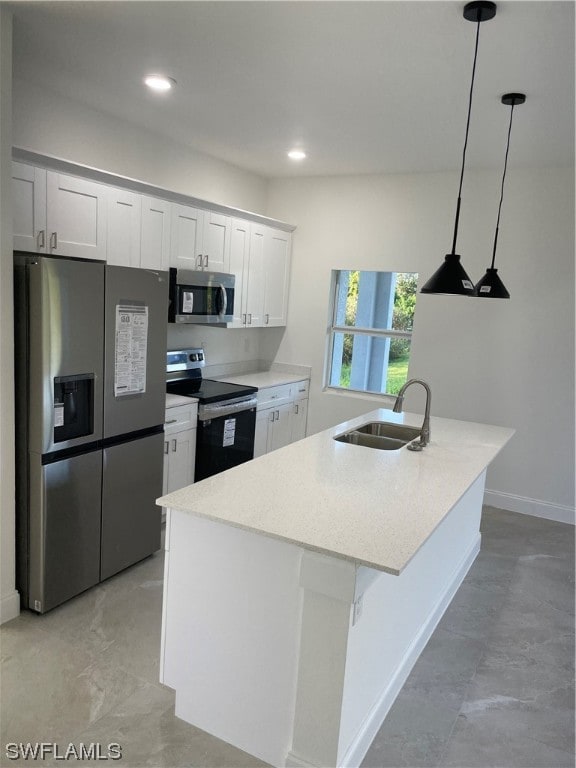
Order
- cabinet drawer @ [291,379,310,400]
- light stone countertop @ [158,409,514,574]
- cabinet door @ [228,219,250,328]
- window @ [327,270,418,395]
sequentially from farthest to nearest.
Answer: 1. cabinet drawer @ [291,379,310,400]
2. window @ [327,270,418,395]
3. cabinet door @ [228,219,250,328]
4. light stone countertop @ [158,409,514,574]

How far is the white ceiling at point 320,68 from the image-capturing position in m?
2.22

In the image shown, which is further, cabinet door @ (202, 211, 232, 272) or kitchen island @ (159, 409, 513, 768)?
Result: cabinet door @ (202, 211, 232, 272)

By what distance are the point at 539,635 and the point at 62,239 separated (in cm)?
330

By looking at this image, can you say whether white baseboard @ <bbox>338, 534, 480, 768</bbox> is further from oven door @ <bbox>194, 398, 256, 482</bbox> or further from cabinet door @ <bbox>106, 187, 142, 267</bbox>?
cabinet door @ <bbox>106, 187, 142, 267</bbox>

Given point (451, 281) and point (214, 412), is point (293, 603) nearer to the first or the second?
point (451, 281)

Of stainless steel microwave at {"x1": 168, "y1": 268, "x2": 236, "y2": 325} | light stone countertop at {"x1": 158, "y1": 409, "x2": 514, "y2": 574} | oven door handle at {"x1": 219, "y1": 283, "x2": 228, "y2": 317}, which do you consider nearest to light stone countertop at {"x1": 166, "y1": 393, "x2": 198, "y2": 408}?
stainless steel microwave at {"x1": 168, "y1": 268, "x2": 236, "y2": 325}

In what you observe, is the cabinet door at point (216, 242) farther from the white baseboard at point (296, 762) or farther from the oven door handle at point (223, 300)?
the white baseboard at point (296, 762)

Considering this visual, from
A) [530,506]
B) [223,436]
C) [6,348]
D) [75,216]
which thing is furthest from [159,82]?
[530,506]

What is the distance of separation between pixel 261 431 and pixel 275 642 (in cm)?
294

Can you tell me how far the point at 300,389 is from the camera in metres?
5.37

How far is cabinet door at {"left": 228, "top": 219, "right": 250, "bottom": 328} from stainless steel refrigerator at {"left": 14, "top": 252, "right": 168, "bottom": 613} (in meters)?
1.48

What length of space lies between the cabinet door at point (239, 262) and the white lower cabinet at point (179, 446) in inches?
40.4

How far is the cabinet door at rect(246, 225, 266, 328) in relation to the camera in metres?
4.86

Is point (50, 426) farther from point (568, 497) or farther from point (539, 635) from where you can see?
point (568, 497)
